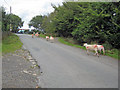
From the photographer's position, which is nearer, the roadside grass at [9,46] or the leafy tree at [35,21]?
the roadside grass at [9,46]

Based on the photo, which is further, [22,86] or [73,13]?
[73,13]

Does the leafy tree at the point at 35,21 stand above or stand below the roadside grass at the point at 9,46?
above

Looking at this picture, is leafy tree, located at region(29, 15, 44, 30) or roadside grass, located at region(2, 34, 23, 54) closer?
roadside grass, located at region(2, 34, 23, 54)

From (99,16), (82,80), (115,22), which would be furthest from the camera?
(99,16)

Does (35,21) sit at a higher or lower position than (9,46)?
higher

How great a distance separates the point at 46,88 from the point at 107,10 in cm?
1202

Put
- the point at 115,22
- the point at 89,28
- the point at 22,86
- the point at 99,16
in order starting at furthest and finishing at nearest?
the point at 89,28, the point at 99,16, the point at 115,22, the point at 22,86

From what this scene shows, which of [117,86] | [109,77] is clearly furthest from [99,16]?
[117,86]

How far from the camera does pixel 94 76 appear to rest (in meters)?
5.89

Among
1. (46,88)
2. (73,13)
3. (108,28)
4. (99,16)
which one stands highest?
(73,13)

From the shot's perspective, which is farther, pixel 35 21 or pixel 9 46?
pixel 35 21

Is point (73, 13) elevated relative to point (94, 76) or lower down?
elevated

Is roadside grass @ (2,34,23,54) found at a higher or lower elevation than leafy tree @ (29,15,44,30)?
lower

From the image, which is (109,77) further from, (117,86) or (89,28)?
(89,28)
